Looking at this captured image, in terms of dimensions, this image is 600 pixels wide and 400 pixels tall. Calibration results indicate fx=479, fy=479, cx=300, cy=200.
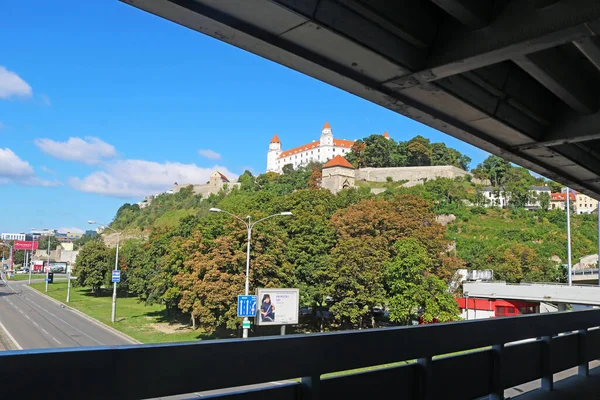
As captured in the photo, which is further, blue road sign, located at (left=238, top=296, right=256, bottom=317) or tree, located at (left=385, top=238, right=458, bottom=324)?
tree, located at (left=385, top=238, right=458, bottom=324)

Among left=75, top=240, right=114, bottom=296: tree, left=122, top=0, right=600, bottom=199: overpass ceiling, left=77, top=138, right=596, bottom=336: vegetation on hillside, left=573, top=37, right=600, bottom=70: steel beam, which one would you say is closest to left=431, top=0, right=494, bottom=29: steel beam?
left=122, top=0, right=600, bottom=199: overpass ceiling

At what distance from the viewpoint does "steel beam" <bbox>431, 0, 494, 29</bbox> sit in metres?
3.98

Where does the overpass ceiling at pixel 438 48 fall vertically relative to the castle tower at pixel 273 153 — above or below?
below

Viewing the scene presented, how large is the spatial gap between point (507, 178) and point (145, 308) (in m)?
87.6

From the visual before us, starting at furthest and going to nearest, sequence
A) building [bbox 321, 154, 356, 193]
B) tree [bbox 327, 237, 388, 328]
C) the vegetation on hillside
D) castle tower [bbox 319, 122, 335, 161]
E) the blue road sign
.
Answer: castle tower [bbox 319, 122, 335, 161]
building [bbox 321, 154, 356, 193]
tree [bbox 327, 237, 388, 328]
the vegetation on hillside
the blue road sign

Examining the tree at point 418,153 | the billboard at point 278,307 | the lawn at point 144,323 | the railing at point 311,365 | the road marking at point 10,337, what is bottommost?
the lawn at point 144,323

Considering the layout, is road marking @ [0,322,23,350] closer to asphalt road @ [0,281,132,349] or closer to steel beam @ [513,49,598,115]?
asphalt road @ [0,281,132,349]

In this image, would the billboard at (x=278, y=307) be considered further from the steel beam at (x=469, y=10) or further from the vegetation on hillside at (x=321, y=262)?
the steel beam at (x=469, y=10)

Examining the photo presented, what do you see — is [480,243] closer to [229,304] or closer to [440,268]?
[440,268]

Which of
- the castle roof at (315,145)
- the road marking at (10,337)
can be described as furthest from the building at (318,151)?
the road marking at (10,337)

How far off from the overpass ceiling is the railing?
7.85 ft

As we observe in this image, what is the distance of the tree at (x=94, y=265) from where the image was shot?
66.7 metres

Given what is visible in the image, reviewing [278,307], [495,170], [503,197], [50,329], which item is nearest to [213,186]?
[495,170]

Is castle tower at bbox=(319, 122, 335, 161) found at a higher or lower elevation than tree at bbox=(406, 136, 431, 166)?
higher
